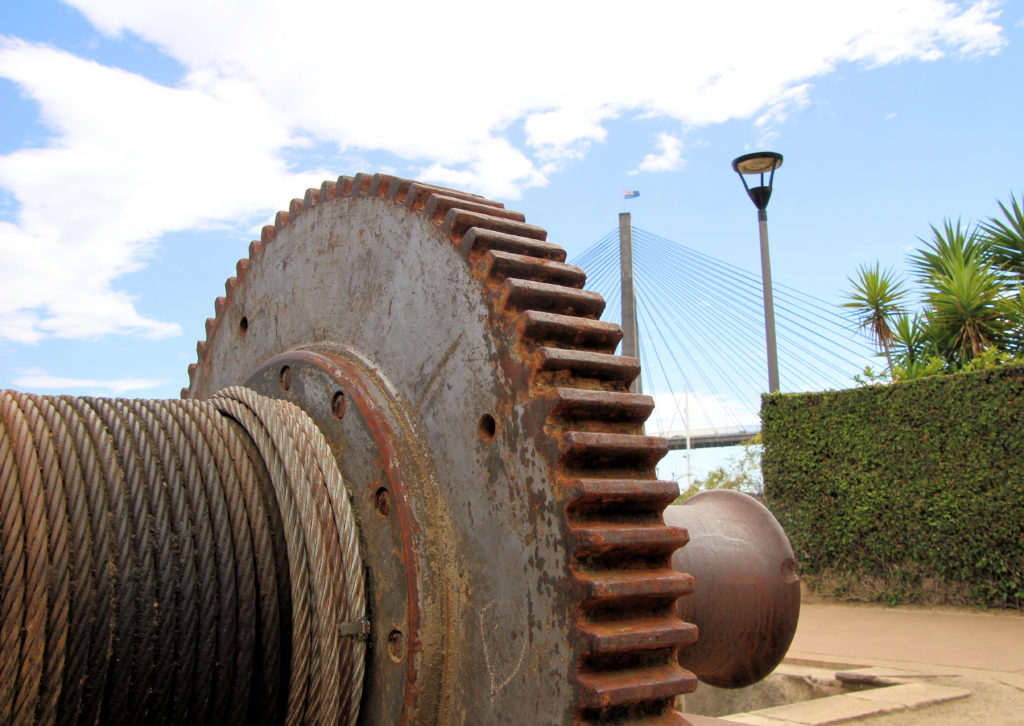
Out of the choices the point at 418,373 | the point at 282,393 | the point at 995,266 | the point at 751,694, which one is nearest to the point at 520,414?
the point at 418,373

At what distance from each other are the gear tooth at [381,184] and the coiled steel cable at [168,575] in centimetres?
59

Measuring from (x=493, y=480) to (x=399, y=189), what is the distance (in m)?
0.78

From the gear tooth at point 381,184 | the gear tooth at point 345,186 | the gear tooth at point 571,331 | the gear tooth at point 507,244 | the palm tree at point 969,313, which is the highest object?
the palm tree at point 969,313

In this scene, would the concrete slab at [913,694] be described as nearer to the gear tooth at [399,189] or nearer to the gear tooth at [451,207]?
the gear tooth at [451,207]

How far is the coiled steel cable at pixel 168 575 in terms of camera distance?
1.63m

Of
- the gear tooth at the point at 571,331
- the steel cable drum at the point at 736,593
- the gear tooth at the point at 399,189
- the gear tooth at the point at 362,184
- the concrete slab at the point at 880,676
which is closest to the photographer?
the gear tooth at the point at 571,331

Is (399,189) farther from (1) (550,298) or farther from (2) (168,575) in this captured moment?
(2) (168,575)

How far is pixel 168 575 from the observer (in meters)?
1.74

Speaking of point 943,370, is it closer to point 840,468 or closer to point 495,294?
point 840,468

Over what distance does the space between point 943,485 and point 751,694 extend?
176 inches

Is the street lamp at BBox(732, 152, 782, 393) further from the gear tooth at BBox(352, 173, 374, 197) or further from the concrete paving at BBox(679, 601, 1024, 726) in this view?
the gear tooth at BBox(352, 173, 374, 197)

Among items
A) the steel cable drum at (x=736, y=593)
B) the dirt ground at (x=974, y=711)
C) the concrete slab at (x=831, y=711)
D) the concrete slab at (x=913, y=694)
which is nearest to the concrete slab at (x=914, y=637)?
the dirt ground at (x=974, y=711)

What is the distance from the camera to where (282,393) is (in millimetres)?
2219

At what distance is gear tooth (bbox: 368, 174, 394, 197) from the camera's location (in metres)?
2.07
